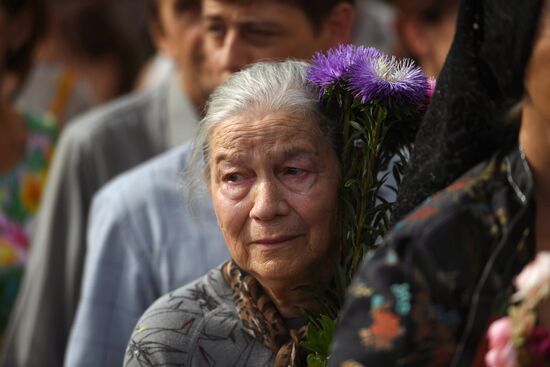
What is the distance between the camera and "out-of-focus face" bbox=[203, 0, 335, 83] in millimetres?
4023

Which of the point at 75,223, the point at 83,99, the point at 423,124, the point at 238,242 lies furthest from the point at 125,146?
the point at 423,124

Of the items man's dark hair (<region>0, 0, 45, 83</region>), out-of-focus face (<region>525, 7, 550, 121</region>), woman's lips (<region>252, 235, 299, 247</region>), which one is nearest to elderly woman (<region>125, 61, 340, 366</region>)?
woman's lips (<region>252, 235, 299, 247</region>)

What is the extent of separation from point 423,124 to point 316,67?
46 centimetres

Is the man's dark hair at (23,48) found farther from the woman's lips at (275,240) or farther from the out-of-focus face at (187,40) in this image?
the woman's lips at (275,240)

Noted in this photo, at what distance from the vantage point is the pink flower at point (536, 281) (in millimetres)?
2031

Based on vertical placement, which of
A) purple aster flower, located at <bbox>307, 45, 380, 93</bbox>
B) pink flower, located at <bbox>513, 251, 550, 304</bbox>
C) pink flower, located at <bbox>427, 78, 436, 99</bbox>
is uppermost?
purple aster flower, located at <bbox>307, 45, 380, 93</bbox>

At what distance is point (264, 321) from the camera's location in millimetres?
2758

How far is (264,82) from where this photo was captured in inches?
113

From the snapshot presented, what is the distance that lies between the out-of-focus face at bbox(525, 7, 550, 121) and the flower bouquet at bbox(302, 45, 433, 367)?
0.50 metres

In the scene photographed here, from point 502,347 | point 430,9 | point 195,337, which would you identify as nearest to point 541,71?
point 502,347

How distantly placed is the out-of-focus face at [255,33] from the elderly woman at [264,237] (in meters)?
1.19

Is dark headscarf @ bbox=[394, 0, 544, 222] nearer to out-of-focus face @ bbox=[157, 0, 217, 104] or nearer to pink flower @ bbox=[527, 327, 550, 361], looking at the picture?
pink flower @ bbox=[527, 327, 550, 361]

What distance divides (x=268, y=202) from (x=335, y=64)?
36 centimetres

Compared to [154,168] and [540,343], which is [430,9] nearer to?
[154,168]
